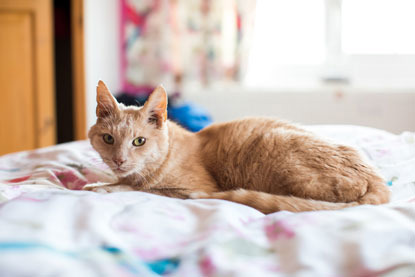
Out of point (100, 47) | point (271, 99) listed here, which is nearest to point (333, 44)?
point (271, 99)

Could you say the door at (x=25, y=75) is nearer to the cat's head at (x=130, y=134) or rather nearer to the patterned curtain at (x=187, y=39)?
the patterned curtain at (x=187, y=39)

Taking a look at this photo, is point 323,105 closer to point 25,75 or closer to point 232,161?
point 232,161

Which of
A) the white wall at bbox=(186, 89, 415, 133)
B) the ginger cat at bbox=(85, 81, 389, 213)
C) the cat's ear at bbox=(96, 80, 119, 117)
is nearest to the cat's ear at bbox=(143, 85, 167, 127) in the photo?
the ginger cat at bbox=(85, 81, 389, 213)

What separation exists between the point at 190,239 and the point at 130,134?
1.80ft

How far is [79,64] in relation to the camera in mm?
3162

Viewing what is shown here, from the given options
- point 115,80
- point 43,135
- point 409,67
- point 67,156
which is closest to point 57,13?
point 115,80

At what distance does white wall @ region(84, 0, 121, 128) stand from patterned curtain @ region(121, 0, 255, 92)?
14 cm

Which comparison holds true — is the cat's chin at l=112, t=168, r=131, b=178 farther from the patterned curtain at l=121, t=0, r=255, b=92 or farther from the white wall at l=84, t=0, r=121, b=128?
the white wall at l=84, t=0, r=121, b=128

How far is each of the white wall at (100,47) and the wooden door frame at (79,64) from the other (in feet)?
0.16

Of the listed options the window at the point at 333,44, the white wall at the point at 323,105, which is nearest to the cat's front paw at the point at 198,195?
the white wall at the point at 323,105

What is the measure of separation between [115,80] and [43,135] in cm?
78

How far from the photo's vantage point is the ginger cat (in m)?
1.02

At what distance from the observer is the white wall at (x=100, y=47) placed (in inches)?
127

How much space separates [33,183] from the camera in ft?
3.93
